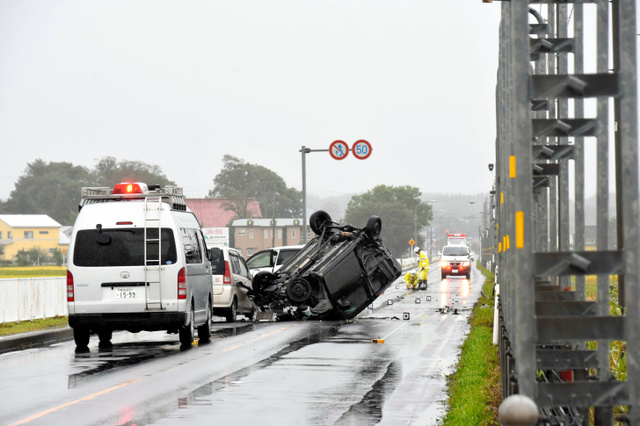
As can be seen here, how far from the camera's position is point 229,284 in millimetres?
23531

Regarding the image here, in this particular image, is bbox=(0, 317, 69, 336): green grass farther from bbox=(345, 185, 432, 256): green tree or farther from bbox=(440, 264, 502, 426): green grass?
bbox=(345, 185, 432, 256): green tree

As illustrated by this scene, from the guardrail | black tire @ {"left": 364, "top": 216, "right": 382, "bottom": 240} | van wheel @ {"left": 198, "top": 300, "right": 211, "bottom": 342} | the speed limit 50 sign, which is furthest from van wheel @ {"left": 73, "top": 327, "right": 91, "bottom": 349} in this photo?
the speed limit 50 sign

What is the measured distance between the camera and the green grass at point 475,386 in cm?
955

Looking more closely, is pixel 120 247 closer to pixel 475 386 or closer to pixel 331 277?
pixel 331 277

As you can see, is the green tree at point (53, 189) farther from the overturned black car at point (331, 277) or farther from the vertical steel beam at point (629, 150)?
the vertical steel beam at point (629, 150)

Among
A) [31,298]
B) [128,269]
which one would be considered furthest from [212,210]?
[128,269]

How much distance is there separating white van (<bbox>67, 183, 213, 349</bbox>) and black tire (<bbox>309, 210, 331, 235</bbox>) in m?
7.43

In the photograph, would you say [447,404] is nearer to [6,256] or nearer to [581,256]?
[581,256]

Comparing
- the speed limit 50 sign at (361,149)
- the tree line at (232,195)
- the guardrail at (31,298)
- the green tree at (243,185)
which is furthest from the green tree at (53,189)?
the guardrail at (31,298)

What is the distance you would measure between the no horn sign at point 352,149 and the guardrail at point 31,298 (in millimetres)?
17497

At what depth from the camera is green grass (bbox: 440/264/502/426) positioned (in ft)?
31.3

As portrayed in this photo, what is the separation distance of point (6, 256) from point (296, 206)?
140ft

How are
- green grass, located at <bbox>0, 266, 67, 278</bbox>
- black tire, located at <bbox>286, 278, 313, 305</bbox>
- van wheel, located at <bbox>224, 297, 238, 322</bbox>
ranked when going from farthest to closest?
green grass, located at <bbox>0, 266, 67, 278</bbox>
van wheel, located at <bbox>224, 297, 238, 322</bbox>
black tire, located at <bbox>286, 278, 313, 305</bbox>

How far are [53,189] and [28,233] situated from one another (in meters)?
6.82
